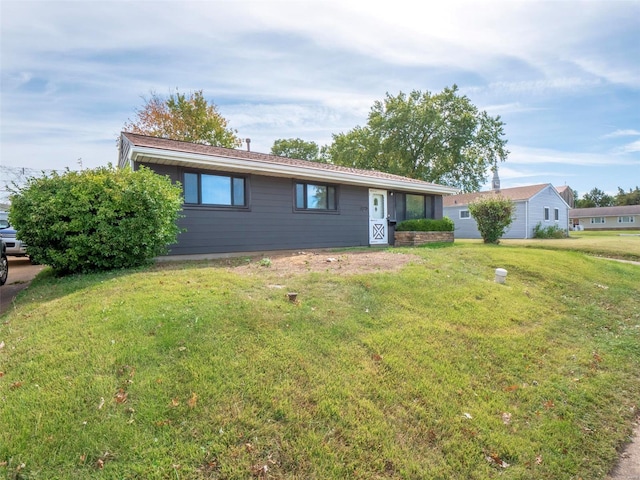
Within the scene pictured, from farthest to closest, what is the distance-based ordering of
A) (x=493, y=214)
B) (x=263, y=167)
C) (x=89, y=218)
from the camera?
(x=493, y=214) < (x=263, y=167) < (x=89, y=218)

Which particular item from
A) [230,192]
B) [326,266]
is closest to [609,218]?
[326,266]

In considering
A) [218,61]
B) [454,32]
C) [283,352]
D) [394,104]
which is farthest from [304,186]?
[394,104]

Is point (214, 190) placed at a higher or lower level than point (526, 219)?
higher

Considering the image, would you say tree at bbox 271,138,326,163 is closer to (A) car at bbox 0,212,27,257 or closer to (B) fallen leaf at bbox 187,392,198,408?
(A) car at bbox 0,212,27,257

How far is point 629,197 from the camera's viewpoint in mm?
56500

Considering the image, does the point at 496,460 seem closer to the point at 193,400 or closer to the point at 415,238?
the point at 193,400

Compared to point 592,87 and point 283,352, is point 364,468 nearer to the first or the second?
point 283,352

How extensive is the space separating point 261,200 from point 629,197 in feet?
237

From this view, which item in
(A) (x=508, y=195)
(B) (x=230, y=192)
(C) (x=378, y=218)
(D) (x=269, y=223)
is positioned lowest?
(D) (x=269, y=223)

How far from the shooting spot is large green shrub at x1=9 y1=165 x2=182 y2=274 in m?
6.28

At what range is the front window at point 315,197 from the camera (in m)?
Answer: 11.3

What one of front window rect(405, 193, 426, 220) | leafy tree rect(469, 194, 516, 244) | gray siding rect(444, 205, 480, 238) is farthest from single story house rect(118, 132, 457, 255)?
gray siding rect(444, 205, 480, 238)

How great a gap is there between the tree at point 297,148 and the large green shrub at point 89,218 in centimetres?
3626

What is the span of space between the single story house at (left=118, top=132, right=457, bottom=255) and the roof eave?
0.02 meters
